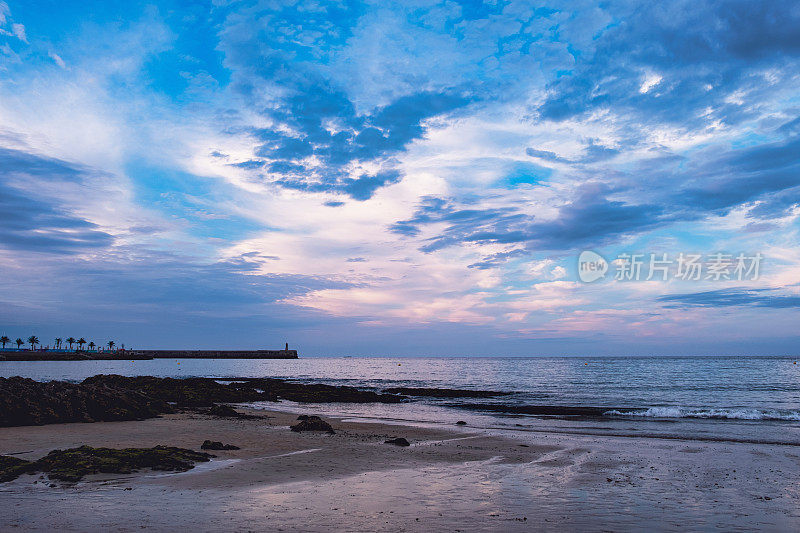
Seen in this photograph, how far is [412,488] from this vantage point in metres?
12.1

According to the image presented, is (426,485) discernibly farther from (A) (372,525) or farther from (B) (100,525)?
(B) (100,525)

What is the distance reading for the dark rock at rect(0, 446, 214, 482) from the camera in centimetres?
1188

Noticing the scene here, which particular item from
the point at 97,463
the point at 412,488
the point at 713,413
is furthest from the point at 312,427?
the point at 713,413

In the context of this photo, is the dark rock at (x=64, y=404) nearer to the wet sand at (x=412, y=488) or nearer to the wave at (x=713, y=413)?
the wet sand at (x=412, y=488)

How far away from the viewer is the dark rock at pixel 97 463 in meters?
11.9

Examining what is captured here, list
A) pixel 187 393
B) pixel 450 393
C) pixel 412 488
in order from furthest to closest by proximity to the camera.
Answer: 1. pixel 450 393
2. pixel 187 393
3. pixel 412 488

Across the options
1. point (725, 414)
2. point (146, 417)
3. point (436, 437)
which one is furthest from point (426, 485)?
point (725, 414)

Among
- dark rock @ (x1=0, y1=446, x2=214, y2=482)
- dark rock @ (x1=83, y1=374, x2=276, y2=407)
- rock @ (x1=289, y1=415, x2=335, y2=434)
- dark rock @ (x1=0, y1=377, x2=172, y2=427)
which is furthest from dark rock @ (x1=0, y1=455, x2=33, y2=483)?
dark rock @ (x1=83, y1=374, x2=276, y2=407)

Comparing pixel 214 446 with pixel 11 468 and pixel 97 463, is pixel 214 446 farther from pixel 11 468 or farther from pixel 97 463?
pixel 11 468

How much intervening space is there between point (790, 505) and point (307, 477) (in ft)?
39.0

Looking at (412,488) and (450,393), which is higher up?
(412,488)

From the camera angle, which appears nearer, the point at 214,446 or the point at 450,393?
the point at 214,446

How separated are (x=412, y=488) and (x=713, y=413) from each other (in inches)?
1181

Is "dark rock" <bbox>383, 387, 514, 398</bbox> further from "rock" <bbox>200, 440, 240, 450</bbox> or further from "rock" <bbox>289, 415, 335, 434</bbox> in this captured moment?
"rock" <bbox>200, 440, 240, 450</bbox>
